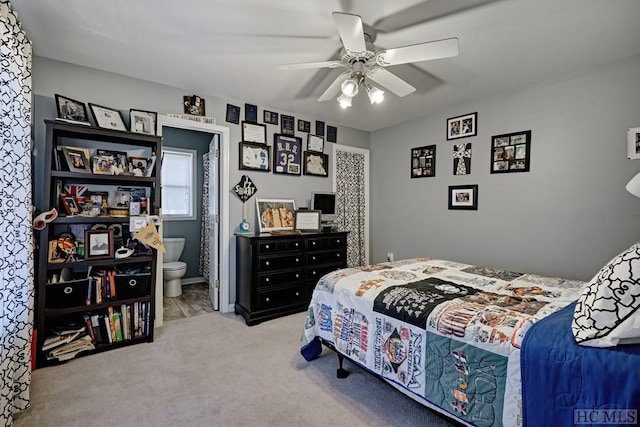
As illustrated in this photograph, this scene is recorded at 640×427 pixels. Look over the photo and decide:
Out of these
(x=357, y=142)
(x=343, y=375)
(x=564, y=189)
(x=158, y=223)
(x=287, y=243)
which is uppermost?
(x=357, y=142)

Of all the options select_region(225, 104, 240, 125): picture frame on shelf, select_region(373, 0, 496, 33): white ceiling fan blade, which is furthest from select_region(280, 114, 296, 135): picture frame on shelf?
select_region(373, 0, 496, 33): white ceiling fan blade

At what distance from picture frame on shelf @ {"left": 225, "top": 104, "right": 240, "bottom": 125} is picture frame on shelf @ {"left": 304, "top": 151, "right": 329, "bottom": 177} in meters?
1.03

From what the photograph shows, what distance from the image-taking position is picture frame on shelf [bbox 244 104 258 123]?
144 inches

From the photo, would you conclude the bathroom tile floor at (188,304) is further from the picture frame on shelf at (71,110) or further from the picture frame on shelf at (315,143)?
the picture frame on shelf at (315,143)

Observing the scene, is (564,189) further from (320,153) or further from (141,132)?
(141,132)

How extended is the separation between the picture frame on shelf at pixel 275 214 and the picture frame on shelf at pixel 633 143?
334cm

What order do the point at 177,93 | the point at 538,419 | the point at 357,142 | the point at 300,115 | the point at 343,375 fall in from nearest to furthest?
the point at 538,419 < the point at 343,375 < the point at 177,93 < the point at 300,115 < the point at 357,142

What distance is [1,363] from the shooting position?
1595 mm

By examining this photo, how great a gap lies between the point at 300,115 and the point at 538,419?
12.4 feet

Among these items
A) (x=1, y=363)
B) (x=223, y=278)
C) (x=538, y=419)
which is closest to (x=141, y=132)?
(x=223, y=278)

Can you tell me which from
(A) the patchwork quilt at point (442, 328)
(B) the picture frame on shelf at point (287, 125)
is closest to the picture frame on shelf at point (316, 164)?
(B) the picture frame on shelf at point (287, 125)

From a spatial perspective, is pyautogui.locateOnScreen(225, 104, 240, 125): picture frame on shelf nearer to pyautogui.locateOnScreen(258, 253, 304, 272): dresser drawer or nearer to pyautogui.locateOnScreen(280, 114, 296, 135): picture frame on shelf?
pyautogui.locateOnScreen(280, 114, 296, 135): picture frame on shelf

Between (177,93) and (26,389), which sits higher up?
(177,93)

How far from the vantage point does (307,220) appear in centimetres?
399
